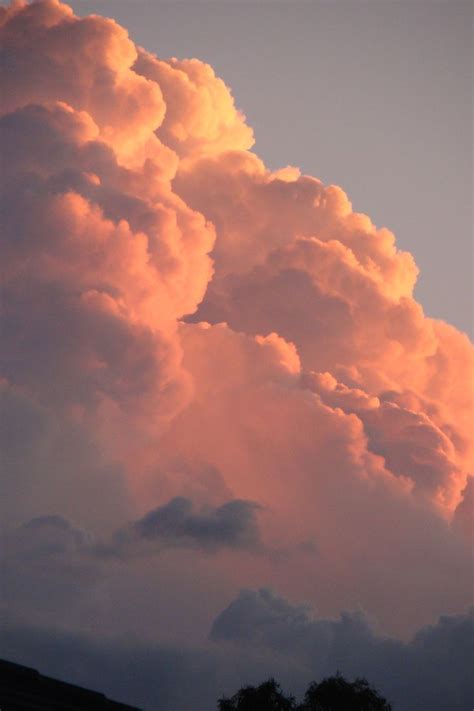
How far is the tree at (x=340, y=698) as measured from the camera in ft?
376

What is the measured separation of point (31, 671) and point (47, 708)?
30.2ft

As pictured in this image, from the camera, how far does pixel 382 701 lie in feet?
383

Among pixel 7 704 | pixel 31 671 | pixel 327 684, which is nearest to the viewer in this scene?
pixel 7 704

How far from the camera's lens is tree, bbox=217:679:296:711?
382 feet

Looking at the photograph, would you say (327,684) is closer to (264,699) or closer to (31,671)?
(264,699)

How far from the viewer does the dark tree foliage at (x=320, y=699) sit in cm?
11481

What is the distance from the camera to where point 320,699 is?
114938 mm

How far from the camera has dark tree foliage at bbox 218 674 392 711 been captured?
115 metres

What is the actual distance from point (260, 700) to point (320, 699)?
6733mm

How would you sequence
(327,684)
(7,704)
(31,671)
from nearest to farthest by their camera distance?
(7,704)
(31,671)
(327,684)

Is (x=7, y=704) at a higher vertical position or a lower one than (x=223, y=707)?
lower

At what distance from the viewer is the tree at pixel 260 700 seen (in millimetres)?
116375

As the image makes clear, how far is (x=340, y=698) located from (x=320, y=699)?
2155mm

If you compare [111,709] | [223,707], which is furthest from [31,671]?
[223,707]
